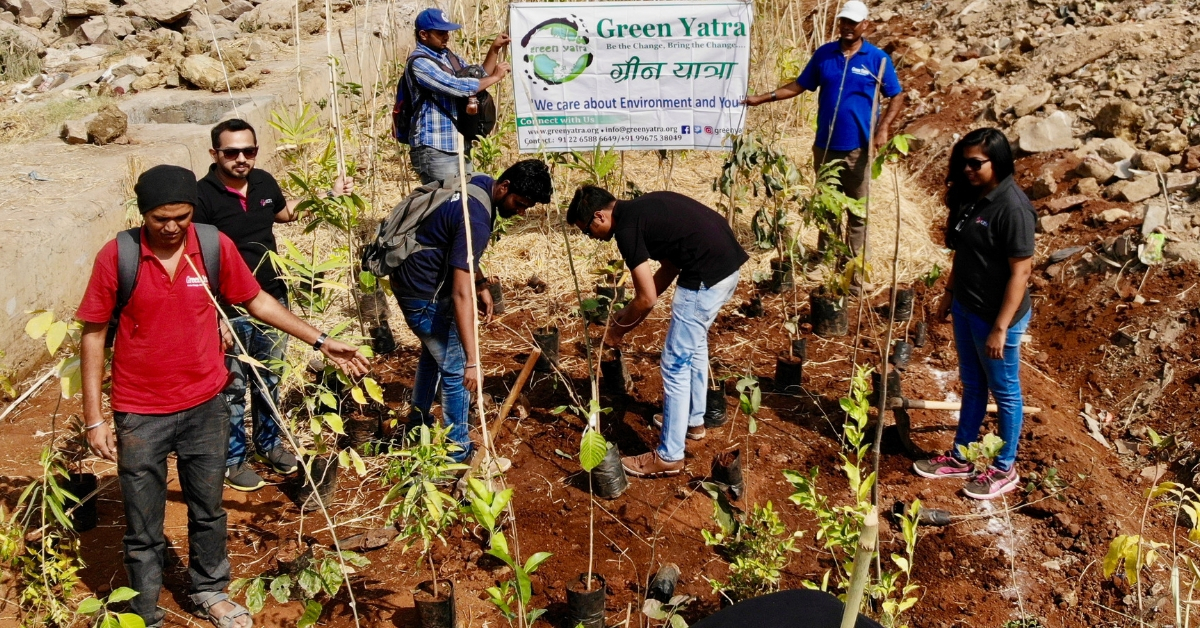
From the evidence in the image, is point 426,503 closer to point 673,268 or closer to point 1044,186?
point 673,268

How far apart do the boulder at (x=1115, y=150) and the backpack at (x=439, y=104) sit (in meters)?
4.25

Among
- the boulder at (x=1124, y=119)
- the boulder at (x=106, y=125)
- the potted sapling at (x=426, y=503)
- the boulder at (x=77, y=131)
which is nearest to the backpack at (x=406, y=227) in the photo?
the potted sapling at (x=426, y=503)

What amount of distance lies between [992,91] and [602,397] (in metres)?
5.37

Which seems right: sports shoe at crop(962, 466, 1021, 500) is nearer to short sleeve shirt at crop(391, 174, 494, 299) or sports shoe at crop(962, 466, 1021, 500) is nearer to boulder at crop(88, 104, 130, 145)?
short sleeve shirt at crop(391, 174, 494, 299)

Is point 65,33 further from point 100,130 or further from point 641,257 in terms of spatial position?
point 641,257

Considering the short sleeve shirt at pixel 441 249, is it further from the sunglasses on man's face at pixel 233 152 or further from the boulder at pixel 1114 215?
the boulder at pixel 1114 215

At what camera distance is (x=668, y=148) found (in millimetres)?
5789

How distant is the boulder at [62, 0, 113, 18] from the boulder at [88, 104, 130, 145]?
4461 mm

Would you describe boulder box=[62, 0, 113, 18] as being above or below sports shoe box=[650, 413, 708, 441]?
above

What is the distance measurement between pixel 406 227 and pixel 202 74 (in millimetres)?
5248

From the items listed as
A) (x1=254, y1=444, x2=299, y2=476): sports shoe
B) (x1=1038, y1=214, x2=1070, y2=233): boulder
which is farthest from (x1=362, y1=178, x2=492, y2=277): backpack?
(x1=1038, y1=214, x2=1070, y2=233): boulder

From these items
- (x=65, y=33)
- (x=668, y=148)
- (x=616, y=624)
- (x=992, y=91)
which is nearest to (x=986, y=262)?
(x=616, y=624)

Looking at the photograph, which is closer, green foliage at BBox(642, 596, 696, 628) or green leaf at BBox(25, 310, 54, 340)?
green leaf at BBox(25, 310, 54, 340)

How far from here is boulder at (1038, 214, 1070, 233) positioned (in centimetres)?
610
